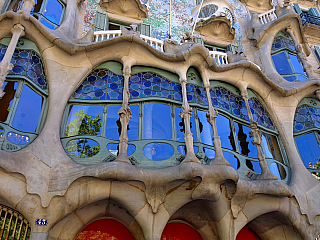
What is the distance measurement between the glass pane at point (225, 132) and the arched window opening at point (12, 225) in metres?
5.26

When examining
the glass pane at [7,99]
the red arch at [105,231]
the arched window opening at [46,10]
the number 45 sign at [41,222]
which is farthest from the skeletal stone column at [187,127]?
the arched window opening at [46,10]

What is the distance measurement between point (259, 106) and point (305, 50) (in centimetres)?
507

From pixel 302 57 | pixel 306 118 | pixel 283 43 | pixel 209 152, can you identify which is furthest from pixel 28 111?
pixel 302 57

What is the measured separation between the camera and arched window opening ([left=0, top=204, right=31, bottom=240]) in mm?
5945

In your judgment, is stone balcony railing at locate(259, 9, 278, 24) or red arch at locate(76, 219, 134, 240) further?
stone balcony railing at locate(259, 9, 278, 24)

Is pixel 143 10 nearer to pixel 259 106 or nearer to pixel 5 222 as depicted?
pixel 259 106

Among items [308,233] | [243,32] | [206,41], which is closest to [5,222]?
[308,233]

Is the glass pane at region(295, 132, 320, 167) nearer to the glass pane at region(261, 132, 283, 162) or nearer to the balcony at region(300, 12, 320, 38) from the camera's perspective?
the glass pane at region(261, 132, 283, 162)

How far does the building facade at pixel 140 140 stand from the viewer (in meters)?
6.13

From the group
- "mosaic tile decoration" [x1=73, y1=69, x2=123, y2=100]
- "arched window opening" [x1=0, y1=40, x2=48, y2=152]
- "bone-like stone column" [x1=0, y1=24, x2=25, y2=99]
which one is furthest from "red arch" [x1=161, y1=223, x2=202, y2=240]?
"bone-like stone column" [x1=0, y1=24, x2=25, y2=99]

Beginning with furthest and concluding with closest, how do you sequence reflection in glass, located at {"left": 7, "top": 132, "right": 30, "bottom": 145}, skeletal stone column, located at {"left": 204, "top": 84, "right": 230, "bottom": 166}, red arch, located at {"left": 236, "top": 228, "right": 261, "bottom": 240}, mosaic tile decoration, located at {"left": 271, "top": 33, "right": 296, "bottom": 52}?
mosaic tile decoration, located at {"left": 271, "top": 33, "right": 296, "bottom": 52}, red arch, located at {"left": 236, "top": 228, "right": 261, "bottom": 240}, skeletal stone column, located at {"left": 204, "top": 84, "right": 230, "bottom": 166}, reflection in glass, located at {"left": 7, "top": 132, "right": 30, "bottom": 145}

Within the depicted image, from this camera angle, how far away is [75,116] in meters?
7.35

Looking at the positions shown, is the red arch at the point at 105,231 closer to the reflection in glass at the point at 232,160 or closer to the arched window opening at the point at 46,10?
the reflection in glass at the point at 232,160

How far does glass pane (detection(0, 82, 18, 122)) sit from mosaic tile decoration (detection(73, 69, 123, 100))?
1.50 metres
